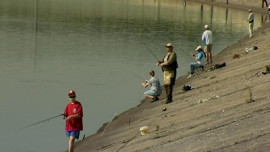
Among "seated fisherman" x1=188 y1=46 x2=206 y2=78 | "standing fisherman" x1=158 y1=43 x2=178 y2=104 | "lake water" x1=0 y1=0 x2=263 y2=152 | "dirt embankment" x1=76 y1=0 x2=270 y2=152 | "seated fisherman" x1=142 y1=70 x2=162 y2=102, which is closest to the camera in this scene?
"dirt embankment" x1=76 y1=0 x2=270 y2=152

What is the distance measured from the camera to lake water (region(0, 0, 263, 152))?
26052 millimetres

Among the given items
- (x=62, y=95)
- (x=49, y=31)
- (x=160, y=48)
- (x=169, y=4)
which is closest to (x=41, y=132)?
(x=62, y=95)

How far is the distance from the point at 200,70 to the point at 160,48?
19294 millimetres

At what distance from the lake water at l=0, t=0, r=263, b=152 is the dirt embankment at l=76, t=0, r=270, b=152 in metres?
1.90

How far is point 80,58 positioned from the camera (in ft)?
149

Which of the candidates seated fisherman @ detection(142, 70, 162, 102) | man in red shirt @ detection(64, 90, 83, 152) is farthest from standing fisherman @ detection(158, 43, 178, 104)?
man in red shirt @ detection(64, 90, 83, 152)

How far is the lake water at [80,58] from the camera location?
26.1 m

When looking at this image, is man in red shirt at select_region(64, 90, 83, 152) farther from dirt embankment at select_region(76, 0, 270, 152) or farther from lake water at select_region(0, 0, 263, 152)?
lake water at select_region(0, 0, 263, 152)

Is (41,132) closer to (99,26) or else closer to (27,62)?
(27,62)

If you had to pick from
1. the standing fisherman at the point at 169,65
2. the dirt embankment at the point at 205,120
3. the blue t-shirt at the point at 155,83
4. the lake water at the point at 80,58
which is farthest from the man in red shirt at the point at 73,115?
the blue t-shirt at the point at 155,83

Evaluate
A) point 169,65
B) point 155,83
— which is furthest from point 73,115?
point 155,83

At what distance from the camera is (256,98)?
19.5 m

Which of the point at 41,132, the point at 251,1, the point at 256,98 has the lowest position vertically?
the point at 41,132

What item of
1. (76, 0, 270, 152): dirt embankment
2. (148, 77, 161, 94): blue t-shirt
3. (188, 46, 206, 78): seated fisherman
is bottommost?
(76, 0, 270, 152): dirt embankment
